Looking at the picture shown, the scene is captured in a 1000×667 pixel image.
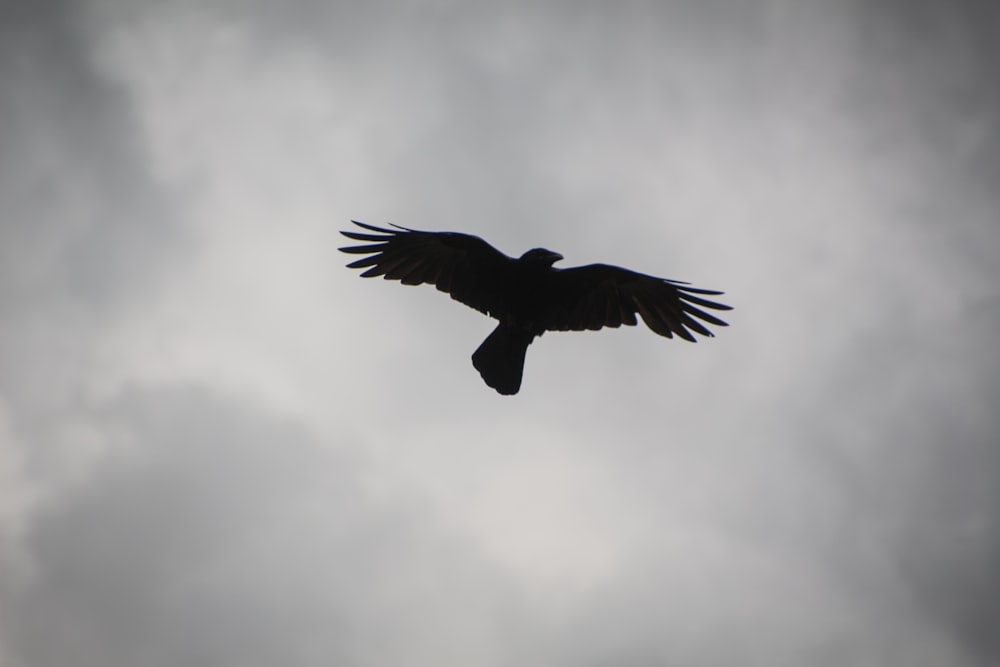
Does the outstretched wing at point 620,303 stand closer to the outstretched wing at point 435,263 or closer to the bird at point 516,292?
the bird at point 516,292

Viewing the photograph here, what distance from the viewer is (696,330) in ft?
33.7

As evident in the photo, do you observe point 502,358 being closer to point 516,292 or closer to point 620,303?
point 516,292

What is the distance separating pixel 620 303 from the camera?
417 inches

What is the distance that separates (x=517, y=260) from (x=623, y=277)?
162cm

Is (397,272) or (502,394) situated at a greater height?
(397,272)

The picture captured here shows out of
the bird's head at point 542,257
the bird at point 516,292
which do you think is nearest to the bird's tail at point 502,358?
the bird at point 516,292

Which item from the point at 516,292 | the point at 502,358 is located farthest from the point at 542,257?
the point at 502,358

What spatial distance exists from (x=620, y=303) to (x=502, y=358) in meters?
1.92

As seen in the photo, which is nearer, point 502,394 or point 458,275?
→ point 502,394

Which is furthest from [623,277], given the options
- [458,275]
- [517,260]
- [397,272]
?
[397,272]

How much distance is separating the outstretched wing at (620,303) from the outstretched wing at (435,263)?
0.91m

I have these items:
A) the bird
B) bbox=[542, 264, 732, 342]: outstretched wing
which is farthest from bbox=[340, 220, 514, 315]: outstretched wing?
bbox=[542, 264, 732, 342]: outstretched wing

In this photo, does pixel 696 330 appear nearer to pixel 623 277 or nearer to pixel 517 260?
pixel 623 277

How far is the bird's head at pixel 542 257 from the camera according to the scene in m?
9.57
